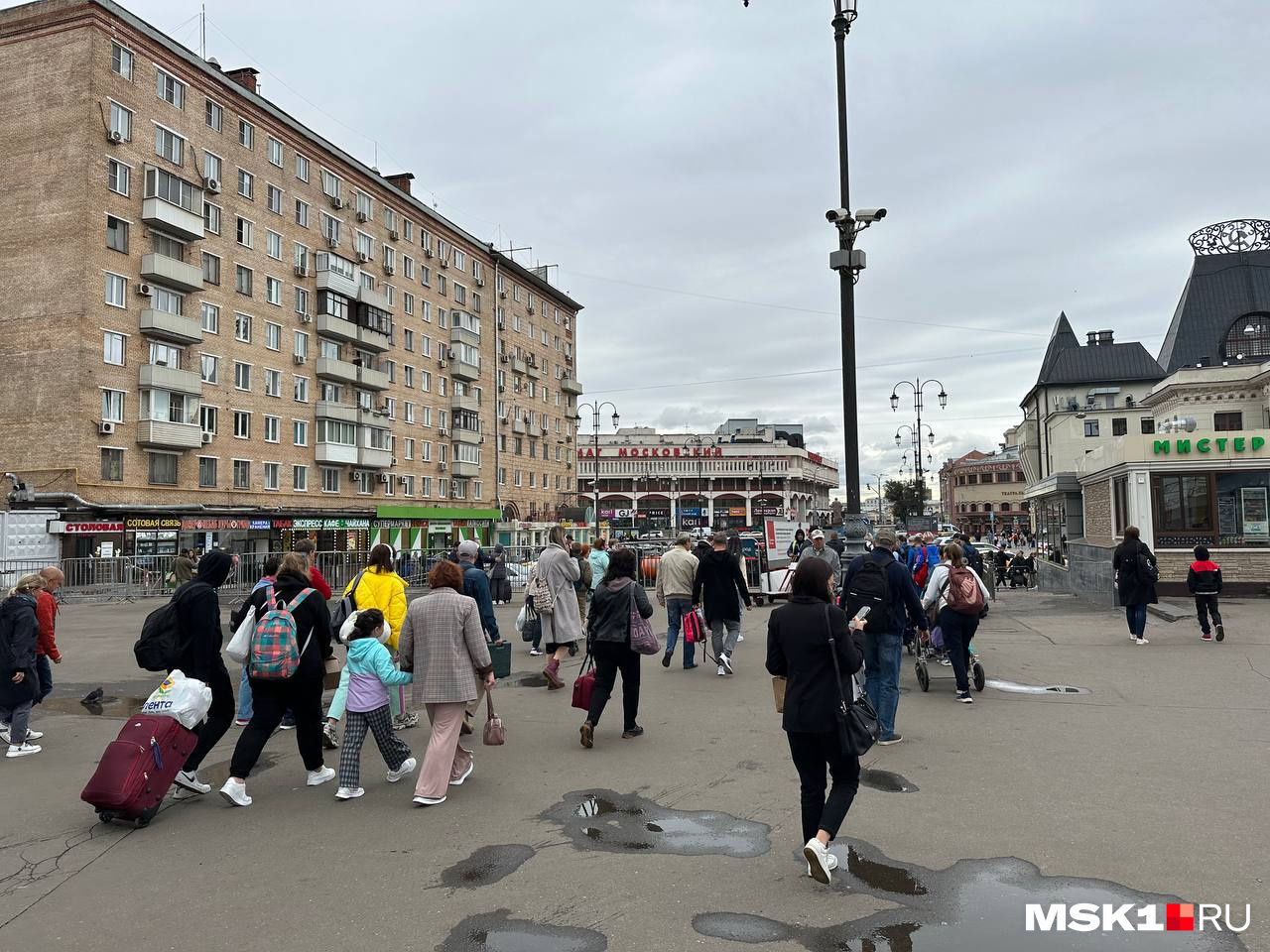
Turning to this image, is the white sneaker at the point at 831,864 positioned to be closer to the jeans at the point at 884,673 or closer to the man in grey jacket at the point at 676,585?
the jeans at the point at 884,673

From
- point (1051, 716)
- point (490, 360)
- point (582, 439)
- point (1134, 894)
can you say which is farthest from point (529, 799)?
point (582, 439)

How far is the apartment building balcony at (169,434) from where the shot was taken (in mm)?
33844

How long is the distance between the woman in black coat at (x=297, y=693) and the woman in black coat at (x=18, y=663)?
8.19 ft

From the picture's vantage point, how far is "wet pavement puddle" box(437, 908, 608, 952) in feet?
12.6

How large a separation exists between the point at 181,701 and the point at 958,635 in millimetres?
7353

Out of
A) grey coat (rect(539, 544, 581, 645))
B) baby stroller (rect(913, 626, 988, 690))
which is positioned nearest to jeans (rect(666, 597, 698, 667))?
grey coat (rect(539, 544, 581, 645))

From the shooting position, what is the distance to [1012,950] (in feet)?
12.3

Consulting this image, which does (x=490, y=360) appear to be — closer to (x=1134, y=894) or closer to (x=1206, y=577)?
(x=1206, y=577)

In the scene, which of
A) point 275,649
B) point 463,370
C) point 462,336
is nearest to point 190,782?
point 275,649

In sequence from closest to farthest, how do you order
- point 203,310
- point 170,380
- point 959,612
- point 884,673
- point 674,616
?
point 884,673, point 959,612, point 674,616, point 170,380, point 203,310

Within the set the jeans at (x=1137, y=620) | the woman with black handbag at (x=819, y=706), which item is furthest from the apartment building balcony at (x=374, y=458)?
the woman with black handbag at (x=819, y=706)

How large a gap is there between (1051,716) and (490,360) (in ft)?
183

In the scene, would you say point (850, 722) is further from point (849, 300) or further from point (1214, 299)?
point (1214, 299)

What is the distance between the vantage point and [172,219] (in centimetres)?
3500
